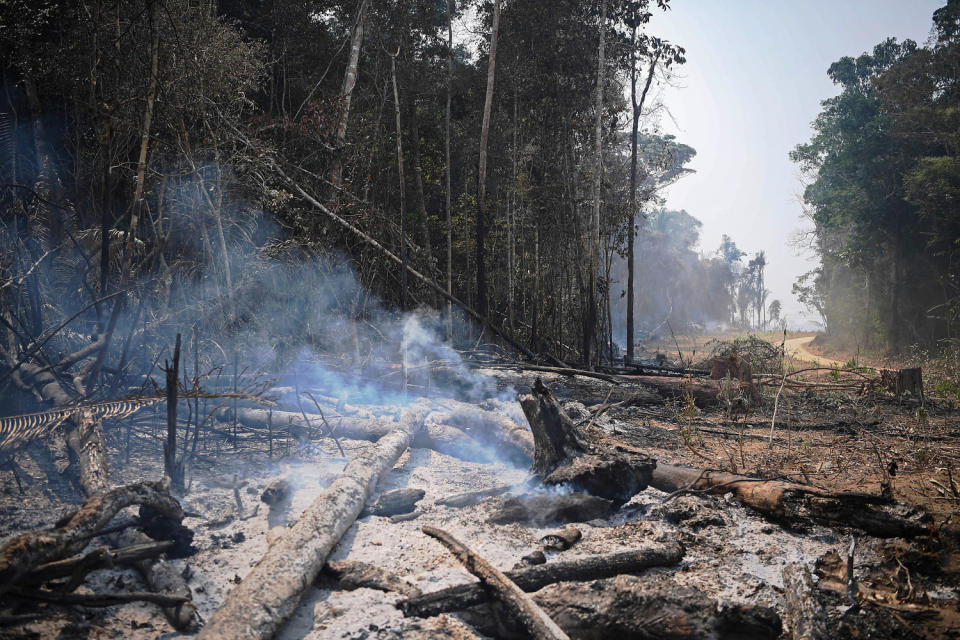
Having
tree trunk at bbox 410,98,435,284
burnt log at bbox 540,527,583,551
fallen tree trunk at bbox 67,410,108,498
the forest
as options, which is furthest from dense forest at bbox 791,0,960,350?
fallen tree trunk at bbox 67,410,108,498

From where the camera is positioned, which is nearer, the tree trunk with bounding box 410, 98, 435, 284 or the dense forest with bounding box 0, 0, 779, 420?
the dense forest with bounding box 0, 0, 779, 420

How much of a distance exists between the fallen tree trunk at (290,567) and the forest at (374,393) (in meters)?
0.02

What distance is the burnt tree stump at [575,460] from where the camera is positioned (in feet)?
12.3

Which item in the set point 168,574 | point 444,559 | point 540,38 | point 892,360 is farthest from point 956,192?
point 168,574

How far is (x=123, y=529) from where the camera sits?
→ 2.70 m

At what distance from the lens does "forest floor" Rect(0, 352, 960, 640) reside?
7.54ft

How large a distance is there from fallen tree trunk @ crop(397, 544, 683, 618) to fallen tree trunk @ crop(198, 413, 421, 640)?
1.71 ft

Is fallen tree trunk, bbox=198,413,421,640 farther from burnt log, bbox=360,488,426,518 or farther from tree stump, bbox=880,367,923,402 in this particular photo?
tree stump, bbox=880,367,923,402

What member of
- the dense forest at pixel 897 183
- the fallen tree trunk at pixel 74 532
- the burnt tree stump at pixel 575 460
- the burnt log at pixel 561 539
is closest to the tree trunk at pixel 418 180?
the burnt tree stump at pixel 575 460

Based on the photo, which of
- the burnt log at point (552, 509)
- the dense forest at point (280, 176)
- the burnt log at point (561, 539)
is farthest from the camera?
the dense forest at point (280, 176)

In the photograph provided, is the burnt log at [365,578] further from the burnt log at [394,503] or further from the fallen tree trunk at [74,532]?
the fallen tree trunk at [74,532]

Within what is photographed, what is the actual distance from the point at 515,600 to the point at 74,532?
195 centimetres

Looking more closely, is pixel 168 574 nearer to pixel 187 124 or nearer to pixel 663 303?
pixel 187 124

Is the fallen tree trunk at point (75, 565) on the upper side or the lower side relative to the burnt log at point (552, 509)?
upper
